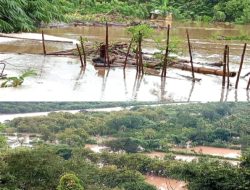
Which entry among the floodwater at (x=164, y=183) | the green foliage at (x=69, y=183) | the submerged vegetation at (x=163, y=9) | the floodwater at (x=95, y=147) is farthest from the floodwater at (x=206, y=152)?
the submerged vegetation at (x=163, y=9)

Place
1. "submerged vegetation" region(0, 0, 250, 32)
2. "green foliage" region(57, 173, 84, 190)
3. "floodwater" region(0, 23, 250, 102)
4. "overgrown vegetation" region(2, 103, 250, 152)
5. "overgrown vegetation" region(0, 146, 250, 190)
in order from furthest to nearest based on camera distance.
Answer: "submerged vegetation" region(0, 0, 250, 32), "overgrown vegetation" region(2, 103, 250, 152), "overgrown vegetation" region(0, 146, 250, 190), "green foliage" region(57, 173, 84, 190), "floodwater" region(0, 23, 250, 102)

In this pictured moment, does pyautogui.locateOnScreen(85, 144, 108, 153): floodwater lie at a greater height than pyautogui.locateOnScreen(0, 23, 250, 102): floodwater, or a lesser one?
lesser

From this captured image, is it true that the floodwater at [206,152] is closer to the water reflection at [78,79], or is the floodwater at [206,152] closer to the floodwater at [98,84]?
the floodwater at [98,84]

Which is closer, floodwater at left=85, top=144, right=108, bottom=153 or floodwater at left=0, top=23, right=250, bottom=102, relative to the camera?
Answer: floodwater at left=0, top=23, right=250, bottom=102

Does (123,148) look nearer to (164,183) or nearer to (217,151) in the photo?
(164,183)

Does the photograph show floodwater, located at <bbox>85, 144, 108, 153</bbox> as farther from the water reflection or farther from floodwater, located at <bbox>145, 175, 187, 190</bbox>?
the water reflection

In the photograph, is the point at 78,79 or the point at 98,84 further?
the point at 78,79

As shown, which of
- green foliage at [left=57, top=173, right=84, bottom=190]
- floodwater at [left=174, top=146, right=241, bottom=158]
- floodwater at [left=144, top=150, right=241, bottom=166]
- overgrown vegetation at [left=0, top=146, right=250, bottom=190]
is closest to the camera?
green foliage at [left=57, top=173, right=84, bottom=190]

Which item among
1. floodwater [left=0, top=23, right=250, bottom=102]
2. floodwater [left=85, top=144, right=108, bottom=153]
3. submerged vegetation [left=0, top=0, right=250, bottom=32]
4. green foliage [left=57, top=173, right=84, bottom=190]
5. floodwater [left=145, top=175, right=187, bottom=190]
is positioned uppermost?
floodwater [left=0, top=23, right=250, bottom=102]

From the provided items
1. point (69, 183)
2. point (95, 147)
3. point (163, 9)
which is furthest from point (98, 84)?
point (163, 9)

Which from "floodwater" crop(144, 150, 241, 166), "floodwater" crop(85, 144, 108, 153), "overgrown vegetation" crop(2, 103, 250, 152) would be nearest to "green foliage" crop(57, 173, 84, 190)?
"overgrown vegetation" crop(2, 103, 250, 152)
